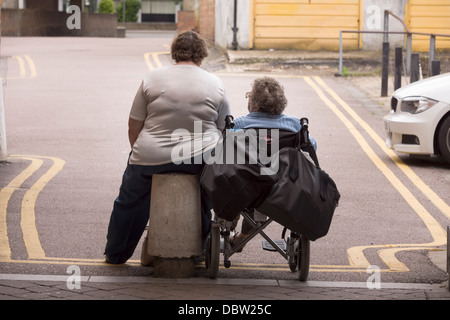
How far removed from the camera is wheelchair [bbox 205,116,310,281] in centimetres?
642

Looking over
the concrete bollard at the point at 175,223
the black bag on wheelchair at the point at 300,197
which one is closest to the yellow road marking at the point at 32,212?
the concrete bollard at the point at 175,223

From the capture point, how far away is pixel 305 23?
27.1 m

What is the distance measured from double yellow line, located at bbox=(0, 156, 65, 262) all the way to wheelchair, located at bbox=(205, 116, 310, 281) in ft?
5.15

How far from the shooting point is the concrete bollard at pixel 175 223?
6484 millimetres

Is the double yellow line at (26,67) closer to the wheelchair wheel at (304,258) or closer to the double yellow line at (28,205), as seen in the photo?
the double yellow line at (28,205)

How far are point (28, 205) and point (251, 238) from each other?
12.3 feet

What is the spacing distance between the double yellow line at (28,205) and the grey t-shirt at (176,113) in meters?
1.51

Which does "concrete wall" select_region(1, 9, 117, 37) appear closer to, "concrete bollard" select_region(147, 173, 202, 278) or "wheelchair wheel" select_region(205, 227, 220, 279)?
"concrete bollard" select_region(147, 173, 202, 278)

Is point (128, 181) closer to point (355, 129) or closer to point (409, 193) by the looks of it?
point (409, 193)

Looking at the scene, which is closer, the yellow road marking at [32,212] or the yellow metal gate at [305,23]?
the yellow road marking at [32,212]

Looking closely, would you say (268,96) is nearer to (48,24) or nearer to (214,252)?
(214,252)

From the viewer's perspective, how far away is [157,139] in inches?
256
